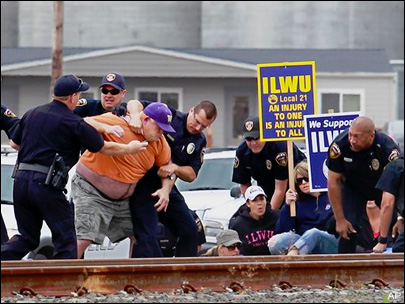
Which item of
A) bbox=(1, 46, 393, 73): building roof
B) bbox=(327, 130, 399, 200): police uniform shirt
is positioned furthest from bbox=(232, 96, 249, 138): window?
bbox=(327, 130, 399, 200): police uniform shirt

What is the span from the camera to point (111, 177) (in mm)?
10188

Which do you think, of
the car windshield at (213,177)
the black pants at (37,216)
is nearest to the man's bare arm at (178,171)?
the black pants at (37,216)

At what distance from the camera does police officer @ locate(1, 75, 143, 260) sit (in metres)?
9.65

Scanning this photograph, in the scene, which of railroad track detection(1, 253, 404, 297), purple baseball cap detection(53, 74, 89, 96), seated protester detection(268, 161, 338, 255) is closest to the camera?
railroad track detection(1, 253, 404, 297)

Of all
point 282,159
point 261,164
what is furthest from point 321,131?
point 261,164

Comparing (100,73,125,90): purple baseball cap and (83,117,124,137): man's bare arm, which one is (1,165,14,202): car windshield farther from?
(83,117,124,137): man's bare arm

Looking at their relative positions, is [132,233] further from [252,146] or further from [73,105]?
[252,146]

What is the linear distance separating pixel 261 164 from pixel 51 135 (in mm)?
3288

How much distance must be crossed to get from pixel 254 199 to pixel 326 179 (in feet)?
2.55

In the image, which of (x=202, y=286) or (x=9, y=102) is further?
(x=9, y=102)

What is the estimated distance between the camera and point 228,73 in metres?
35.2

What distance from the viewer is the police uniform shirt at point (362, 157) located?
429 inches

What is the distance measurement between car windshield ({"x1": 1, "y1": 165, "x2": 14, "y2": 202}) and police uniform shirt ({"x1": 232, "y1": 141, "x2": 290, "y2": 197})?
3.29 meters

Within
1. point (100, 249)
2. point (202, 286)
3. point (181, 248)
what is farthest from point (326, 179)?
point (202, 286)
